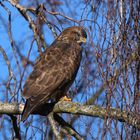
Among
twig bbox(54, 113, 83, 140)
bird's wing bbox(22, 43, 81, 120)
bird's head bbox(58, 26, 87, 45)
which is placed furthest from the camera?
bird's head bbox(58, 26, 87, 45)

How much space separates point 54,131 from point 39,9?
1344 mm

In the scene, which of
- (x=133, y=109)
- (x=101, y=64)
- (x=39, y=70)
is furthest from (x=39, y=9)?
(x=133, y=109)

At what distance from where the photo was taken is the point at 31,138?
411 cm

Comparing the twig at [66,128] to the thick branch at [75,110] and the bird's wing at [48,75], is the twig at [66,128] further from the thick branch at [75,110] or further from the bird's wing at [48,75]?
the bird's wing at [48,75]

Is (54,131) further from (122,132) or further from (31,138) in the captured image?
(122,132)

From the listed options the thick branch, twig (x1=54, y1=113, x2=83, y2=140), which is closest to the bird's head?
the thick branch

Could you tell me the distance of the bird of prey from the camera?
4832 millimetres

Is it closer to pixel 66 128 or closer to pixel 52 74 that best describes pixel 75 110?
pixel 66 128

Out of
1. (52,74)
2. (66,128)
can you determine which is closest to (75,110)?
(66,128)

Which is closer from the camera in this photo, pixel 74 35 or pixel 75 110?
pixel 75 110

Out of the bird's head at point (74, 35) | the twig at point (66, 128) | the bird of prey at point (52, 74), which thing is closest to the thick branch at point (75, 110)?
the twig at point (66, 128)

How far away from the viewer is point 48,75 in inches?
198

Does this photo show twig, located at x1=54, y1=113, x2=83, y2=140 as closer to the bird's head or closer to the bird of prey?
the bird of prey

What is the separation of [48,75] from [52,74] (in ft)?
0.13
